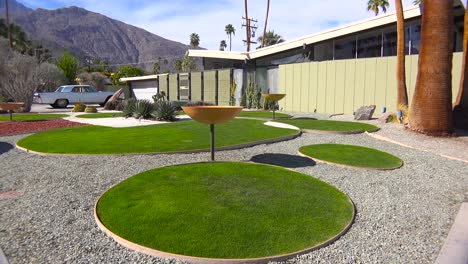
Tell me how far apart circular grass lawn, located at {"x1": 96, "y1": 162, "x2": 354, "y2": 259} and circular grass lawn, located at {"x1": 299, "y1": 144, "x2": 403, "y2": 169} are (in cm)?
148

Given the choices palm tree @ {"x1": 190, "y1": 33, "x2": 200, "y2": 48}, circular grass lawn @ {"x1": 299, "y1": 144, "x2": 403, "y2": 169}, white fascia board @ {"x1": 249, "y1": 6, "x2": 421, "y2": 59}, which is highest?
palm tree @ {"x1": 190, "y1": 33, "x2": 200, "y2": 48}

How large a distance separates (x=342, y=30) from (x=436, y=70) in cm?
1000

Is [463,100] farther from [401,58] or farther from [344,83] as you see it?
[344,83]

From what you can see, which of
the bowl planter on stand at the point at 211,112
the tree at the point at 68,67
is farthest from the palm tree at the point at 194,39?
the bowl planter on stand at the point at 211,112

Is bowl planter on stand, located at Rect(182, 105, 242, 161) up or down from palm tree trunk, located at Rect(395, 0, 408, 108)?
down

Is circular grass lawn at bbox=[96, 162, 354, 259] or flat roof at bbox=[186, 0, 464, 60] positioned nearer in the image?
circular grass lawn at bbox=[96, 162, 354, 259]

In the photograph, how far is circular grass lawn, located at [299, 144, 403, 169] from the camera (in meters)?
6.64

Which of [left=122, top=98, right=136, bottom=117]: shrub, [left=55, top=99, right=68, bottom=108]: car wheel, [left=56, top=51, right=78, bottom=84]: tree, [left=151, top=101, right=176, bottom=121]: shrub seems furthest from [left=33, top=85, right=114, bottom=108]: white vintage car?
[left=56, top=51, right=78, bottom=84]: tree

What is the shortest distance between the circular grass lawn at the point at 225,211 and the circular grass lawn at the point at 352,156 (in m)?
1.48

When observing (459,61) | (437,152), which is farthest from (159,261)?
(459,61)

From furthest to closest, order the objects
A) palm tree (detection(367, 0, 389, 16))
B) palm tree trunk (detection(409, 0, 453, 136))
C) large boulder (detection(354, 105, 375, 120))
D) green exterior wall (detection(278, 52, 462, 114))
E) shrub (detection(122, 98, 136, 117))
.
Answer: palm tree (detection(367, 0, 389, 16)) < shrub (detection(122, 98, 136, 117)) < green exterior wall (detection(278, 52, 462, 114)) < large boulder (detection(354, 105, 375, 120)) < palm tree trunk (detection(409, 0, 453, 136))

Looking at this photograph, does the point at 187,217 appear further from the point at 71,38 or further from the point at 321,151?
the point at 71,38

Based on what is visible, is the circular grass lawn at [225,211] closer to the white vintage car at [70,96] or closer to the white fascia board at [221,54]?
the white fascia board at [221,54]

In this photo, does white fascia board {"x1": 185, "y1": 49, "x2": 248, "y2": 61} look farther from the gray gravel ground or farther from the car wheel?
the gray gravel ground
